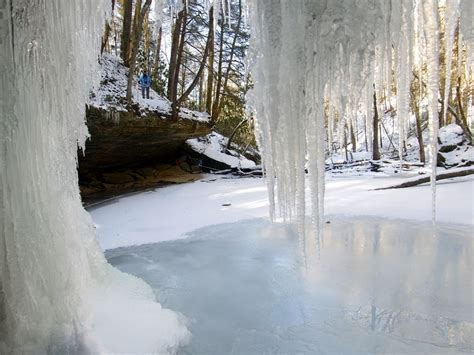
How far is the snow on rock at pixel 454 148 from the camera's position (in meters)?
9.02

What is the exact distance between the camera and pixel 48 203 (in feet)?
7.19

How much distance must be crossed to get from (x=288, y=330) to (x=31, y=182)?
200 centimetres

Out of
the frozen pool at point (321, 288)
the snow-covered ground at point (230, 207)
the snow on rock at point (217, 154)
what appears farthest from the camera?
the snow on rock at point (217, 154)

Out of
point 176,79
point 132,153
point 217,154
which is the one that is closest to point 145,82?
point 176,79

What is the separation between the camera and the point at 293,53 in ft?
5.25

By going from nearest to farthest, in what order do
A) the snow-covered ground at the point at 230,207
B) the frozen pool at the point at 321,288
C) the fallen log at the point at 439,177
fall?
the frozen pool at the point at 321,288, the snow-covered ground at the point at 230,207, the fallen log at the point at 439,177

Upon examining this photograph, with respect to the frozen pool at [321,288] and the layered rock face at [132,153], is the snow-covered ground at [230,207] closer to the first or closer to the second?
the frozen pool at [321,288]

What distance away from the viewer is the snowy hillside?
724 centimetres

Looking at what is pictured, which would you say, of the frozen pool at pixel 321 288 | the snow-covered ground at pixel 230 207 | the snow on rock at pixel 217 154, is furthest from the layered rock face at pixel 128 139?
the frozen pool at pixel 321 288

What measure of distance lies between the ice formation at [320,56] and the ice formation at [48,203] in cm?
126

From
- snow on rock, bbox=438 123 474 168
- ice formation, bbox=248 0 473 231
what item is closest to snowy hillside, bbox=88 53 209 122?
ice formation, bbox=248 0 473 231

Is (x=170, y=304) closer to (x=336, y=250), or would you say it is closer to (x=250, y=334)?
(x=250, y=334)

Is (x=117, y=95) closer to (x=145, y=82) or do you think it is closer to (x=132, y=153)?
(x=145, y=82)

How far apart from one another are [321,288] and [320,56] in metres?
2.17
